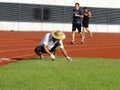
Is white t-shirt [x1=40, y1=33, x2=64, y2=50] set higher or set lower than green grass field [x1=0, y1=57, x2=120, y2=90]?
higher

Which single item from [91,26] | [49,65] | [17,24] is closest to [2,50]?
[49,65]

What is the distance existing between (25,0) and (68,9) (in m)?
3.43

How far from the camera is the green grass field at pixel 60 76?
1040 centimetres

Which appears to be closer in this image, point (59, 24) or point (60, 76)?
point (60, 76)

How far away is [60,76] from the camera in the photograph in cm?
1185

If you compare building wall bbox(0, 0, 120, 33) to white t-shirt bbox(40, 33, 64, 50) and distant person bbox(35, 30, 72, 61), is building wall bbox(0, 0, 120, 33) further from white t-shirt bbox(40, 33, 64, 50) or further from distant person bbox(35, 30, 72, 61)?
white t-shirt bbox(40, 33, 64, 50)

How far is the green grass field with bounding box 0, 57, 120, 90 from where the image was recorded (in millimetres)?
10398

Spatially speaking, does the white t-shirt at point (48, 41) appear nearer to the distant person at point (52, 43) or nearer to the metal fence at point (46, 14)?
the distant person at point (52, 43)

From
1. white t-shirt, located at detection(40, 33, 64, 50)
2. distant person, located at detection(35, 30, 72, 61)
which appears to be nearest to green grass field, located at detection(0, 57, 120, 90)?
distant person, located at detection(35, 30, 72, 61)

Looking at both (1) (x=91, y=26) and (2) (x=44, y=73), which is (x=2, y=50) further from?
(1) (x=91, y=26)

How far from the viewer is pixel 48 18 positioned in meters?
38.1

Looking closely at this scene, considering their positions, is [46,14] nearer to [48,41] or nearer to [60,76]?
[48,41]

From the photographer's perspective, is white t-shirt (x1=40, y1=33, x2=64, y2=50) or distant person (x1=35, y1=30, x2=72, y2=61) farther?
white t-shirt (x1=40, y1=33, x2=64, y2=50)

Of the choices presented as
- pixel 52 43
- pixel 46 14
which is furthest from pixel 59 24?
pixel 52 43
